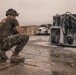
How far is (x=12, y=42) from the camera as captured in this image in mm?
5387

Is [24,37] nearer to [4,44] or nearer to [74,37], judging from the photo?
[4,44]

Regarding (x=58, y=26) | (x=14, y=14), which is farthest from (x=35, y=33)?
(x=14, y=14)

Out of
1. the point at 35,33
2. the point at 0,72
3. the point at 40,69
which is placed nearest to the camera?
the point at 0,72

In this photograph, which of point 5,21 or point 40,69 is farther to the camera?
point 5,21

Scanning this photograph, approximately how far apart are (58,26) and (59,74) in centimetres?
730

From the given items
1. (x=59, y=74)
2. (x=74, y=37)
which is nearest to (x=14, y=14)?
(x=59, y=74)

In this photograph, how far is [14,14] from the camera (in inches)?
214

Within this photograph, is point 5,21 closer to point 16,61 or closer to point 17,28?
point 17,28

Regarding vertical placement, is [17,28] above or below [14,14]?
below

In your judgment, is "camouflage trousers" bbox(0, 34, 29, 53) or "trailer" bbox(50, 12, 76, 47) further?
"trailer" bbox(50, 12, 76, 47)

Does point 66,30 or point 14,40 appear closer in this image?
point 14,40

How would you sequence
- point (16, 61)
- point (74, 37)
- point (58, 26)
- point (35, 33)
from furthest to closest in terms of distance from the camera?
1. point (35, 33)
2. point (58, 26)
3. point (74, 37)
4. point (16, 61)

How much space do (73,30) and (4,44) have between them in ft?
19.6

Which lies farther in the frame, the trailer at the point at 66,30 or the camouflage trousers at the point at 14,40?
the trailer at the point at 66,30
